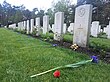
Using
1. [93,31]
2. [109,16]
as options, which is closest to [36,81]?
[93,31]

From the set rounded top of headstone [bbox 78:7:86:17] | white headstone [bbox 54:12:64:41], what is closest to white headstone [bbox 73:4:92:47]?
rounded top of headstone [bbox 78:7:86:17]

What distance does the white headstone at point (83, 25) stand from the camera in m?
5.75

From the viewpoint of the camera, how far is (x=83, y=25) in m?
5.89

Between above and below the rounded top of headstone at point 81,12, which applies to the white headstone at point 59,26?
below

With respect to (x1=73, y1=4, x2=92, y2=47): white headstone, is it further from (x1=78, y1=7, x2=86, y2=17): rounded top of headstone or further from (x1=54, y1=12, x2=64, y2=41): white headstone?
(x1=54, y1=12, x2=64, y2=41): white headstone

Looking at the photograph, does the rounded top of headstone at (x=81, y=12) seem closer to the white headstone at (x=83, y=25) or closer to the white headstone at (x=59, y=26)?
the white headstone at (x=83, y=25)

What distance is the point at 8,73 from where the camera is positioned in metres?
2.69

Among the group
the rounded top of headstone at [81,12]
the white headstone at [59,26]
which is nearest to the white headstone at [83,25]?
the rounded top of headstone at [81,12]

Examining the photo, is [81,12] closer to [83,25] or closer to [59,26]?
[83,25]

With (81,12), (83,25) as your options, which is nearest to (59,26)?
(81,12)

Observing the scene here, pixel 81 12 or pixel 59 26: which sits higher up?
pixel 81 12

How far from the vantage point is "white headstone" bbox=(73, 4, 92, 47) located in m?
5.75

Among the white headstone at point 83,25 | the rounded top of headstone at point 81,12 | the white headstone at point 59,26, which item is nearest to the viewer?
the white headstone at point 83,25

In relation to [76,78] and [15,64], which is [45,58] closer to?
[15,64]
